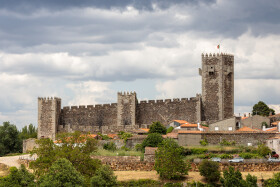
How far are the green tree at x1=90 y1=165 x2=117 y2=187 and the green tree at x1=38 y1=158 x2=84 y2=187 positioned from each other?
1.53 metres

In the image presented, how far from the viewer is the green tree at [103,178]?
37094 millimetres

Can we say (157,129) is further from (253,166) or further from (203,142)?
(253,166)

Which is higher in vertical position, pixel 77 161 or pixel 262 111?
pixel 262 111

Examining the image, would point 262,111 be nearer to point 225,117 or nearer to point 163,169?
point 225,117

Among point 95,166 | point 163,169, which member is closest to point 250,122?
point 163,169

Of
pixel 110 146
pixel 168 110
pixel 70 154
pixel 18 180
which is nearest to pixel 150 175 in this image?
pixel 70 154

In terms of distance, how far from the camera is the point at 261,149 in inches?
1875

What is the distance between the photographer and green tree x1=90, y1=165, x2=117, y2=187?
37.1 metres

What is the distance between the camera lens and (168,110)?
63406 millimetres

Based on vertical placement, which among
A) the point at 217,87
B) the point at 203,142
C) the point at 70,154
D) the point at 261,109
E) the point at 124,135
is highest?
the point at 217,87

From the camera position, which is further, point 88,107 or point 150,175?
point 88,107

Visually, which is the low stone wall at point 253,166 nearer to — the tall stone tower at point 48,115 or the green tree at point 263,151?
the green tree at point 263,151

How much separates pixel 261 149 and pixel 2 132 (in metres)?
36.4

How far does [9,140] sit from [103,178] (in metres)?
36.1
